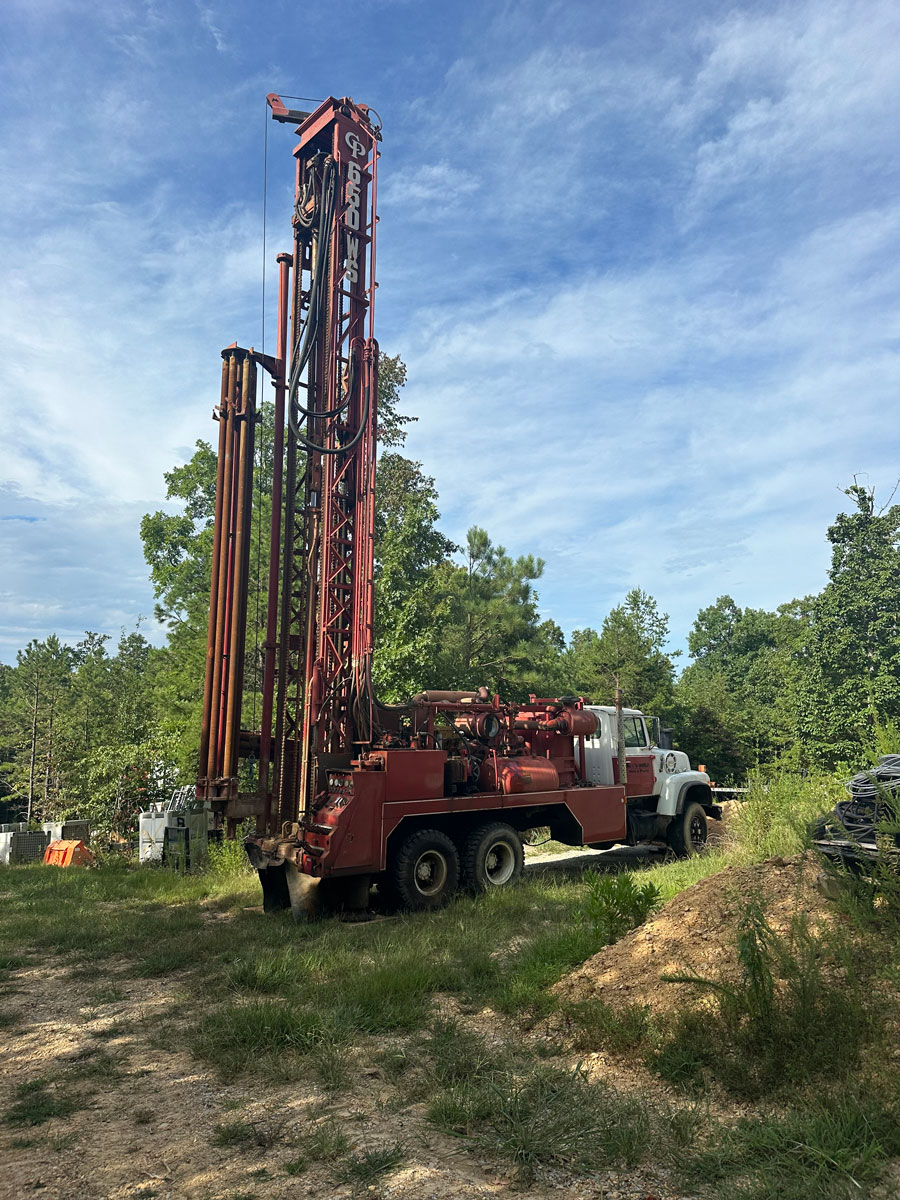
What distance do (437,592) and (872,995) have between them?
19.5 meters

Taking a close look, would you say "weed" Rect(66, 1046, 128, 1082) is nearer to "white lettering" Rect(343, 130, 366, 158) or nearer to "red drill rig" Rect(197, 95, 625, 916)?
"red drill rig" Rect(197, 95, 625, 916)

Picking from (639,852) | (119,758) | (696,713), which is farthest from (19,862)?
(696,713)

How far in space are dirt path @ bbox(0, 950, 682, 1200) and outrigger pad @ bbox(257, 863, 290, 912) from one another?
153 inches

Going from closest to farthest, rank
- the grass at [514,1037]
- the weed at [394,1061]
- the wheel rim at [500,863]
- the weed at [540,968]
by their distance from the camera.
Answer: the grass at [514,1037]
the weed at [394,1061]
the weed at [540,968]
the wheel rim at [500,863]

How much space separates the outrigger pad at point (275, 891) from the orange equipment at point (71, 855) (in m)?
6.95

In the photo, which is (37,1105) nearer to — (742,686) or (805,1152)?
(805,1152)

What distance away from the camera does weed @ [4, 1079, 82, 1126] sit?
4359mm

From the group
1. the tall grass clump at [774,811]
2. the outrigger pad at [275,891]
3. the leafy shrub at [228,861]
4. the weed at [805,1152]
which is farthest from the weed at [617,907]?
the leafy shrub at [228,861]

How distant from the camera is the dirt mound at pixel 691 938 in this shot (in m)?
5.48

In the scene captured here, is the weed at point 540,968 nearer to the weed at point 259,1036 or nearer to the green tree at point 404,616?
the weed at point 259,1036

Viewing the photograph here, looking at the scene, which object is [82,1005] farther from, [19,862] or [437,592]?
[437,592]

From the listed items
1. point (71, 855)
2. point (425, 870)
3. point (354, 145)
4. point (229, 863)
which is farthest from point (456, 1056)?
point (71, 855)

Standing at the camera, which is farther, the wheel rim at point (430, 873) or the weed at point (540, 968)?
the wheel rim at point (430, 873)

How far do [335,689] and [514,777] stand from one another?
2.81 metres
